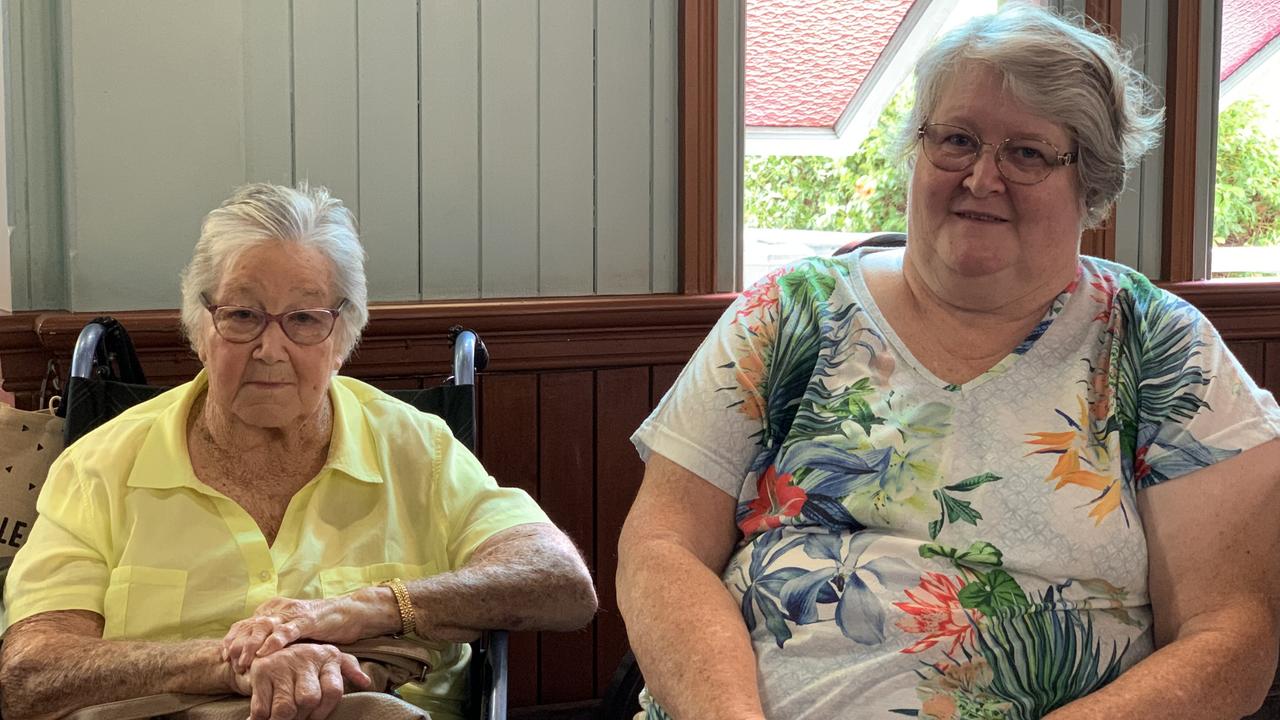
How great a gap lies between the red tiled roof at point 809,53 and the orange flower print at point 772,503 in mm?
1363

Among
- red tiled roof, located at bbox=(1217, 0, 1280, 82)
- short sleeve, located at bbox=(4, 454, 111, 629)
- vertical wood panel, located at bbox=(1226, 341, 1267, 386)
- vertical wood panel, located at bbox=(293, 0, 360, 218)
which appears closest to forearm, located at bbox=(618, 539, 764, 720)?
short sleeve, located at bbox=(4, 454, 111, 629)

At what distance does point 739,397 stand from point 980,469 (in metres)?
0.33

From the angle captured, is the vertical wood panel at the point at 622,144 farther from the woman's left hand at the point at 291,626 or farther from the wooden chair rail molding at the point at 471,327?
the woman's left hand at the point at 291,626

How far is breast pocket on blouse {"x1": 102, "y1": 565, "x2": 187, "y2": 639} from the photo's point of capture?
1.74 m

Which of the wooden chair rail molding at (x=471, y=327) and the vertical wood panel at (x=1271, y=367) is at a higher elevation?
the wooden chair rail molding at (x=471, y=327)

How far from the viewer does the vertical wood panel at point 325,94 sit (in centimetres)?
238

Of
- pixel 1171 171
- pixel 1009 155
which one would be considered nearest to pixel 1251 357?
pixel 1171 171

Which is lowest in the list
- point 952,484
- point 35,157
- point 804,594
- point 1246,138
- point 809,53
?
point 804,594

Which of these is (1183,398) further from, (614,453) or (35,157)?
(35,157)

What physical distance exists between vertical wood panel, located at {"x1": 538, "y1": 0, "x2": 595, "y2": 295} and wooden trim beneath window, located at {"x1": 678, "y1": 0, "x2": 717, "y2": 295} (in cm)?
19

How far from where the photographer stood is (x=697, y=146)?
8.59 feet

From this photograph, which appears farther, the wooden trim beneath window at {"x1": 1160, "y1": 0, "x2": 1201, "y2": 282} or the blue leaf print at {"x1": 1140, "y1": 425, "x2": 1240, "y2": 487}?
the wooden trim beneath window at {"x1": 1160, "y1": 0, "x2": 1201, "y2": 282}

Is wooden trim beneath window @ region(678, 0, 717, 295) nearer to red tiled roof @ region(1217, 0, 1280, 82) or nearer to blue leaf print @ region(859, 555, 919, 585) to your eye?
blue leaf print @ region(859, 555, 919, 585)

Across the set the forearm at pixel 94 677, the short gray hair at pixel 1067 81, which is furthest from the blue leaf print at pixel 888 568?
the forearm at pixel 94 677
